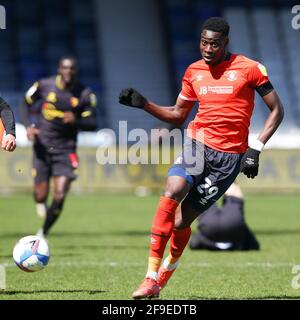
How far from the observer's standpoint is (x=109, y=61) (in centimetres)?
3659

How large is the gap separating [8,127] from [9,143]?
0.86 feet

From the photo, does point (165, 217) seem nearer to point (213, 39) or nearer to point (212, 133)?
point (212, 133)

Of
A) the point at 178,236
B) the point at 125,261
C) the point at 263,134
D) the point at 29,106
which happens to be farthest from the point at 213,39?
the point at 29,106


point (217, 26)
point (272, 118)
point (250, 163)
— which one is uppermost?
point (217, 26)

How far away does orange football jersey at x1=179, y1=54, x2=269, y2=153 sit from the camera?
7777 mm

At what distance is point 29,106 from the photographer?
1330 cm

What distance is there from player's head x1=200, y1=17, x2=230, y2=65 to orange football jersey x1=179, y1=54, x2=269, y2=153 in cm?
18

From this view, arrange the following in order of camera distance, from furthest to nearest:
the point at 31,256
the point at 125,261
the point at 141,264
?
the point at 125,261 < the point at 141,264 < the point at 31,256

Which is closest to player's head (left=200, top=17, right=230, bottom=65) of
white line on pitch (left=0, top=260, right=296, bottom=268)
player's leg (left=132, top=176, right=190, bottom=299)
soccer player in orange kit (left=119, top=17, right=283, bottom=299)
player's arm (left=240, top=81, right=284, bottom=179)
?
soccer player in orange kit (left=119, top=17, right=283, bottom=299)

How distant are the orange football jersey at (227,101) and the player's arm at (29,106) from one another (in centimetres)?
543

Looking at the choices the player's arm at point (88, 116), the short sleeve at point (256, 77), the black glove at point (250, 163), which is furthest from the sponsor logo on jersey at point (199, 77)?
the player's arm at point (88, 116)

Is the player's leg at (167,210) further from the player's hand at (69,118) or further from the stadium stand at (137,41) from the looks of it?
the stadium stand at (137,41)

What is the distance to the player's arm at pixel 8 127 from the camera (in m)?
7.66
